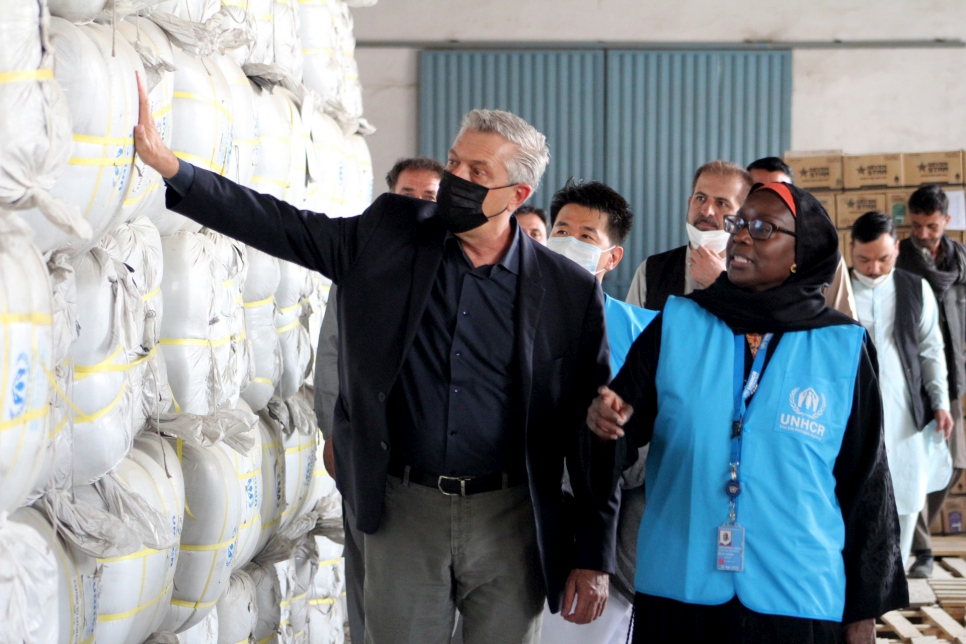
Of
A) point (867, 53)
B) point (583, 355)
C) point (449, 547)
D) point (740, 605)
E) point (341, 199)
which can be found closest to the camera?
point (740, 605)

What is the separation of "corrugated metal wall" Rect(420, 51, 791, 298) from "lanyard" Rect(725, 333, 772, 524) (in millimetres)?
5967

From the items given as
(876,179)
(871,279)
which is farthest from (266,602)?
(876,179)

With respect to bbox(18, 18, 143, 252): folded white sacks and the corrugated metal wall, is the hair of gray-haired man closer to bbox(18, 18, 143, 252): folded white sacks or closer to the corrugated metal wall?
bbox(18, 18, 143, 252): folded white sacks

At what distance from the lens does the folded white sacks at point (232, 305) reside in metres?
2.27

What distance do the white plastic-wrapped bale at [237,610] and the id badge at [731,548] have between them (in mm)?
1279

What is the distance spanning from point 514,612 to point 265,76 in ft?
4.82

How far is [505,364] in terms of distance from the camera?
1.98m

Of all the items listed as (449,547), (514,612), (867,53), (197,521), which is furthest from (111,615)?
(867,53)

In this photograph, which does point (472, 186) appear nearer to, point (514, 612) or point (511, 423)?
point (511, 423)

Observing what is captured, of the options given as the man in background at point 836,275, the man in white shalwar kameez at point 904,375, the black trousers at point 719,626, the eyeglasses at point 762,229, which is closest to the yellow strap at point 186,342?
the black trousers at point 719,626

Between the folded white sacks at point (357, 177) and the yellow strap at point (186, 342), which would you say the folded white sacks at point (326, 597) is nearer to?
the folded white sacks at point (357, 177)

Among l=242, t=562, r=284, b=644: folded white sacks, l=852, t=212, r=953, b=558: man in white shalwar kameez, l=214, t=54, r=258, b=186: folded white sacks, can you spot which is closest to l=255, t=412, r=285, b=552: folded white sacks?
l=242, t=562, r=284, b=644: folded white sacks

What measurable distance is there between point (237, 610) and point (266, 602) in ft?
1.01

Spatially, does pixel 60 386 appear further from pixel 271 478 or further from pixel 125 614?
pixel 271 478
